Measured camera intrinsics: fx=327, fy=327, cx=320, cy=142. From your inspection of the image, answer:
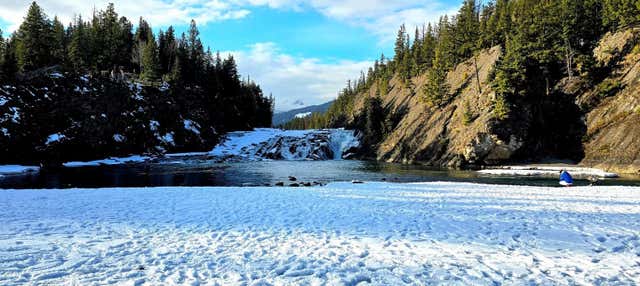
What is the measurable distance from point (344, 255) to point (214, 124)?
90.6 m

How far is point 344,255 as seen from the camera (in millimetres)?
8211

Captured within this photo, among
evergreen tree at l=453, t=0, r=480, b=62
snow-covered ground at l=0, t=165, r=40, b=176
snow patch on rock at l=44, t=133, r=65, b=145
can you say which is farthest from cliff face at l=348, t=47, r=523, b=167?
snow patch on rock at l=44, t=133, r=65, b=145

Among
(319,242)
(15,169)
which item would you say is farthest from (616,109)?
(15,169)

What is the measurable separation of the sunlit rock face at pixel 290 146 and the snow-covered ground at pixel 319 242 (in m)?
63.0

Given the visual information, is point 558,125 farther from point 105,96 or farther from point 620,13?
point 105,96

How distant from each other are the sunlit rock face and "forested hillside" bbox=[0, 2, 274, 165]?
240 inches

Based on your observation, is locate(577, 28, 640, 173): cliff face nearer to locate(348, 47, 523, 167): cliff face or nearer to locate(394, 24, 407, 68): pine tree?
locate(348, 47, 523, 167): cliff face

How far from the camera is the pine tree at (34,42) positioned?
228 feet

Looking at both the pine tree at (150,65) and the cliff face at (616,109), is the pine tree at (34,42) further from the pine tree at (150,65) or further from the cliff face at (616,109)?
the cliff face at (616,109)

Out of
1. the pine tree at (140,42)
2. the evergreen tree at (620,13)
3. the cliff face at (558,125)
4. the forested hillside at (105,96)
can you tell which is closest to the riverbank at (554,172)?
the cliff face at (558,125)

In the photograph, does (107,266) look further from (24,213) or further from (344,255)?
(24,213)

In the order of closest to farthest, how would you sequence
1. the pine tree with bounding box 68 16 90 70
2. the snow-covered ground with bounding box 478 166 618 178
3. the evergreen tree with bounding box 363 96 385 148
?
1. the snow-covered ground with bounding box 478 166 618 178
2. the pine tree with bounding box 68 16 90 70
3. the evergreen tree with bounding box 363 96 385 148

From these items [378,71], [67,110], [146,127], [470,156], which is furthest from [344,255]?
[378,71]

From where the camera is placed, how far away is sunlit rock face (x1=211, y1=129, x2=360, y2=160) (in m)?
79.6
